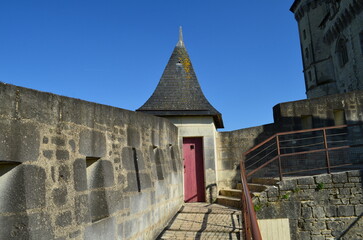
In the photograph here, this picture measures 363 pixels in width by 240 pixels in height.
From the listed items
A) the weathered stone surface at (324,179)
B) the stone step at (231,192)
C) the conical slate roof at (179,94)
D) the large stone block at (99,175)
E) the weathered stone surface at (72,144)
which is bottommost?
the stone step at (231,192)

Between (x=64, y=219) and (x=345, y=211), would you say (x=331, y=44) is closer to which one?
(x=345, y=211)

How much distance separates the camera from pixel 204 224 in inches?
220

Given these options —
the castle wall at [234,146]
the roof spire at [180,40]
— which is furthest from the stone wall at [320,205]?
the roof spire at [180,40]

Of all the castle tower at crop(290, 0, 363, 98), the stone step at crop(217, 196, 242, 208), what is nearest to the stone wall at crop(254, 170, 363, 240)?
the stone step at crop(217, 196, 242, 208)

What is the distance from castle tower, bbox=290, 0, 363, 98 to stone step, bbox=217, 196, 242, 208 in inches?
616

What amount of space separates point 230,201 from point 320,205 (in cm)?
199

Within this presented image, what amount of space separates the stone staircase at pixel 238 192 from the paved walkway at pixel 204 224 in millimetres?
256

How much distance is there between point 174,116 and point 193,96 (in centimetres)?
102

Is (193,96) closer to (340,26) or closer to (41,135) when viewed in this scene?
(41,135)

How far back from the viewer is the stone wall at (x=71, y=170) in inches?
94.5

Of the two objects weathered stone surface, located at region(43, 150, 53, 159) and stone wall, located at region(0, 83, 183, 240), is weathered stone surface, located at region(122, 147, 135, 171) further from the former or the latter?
weathered stone surface, located at region(43, 150, 53, 159)

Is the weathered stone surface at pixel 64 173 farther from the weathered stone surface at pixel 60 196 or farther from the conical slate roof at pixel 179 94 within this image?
the conical slate roof at pixel 179 94

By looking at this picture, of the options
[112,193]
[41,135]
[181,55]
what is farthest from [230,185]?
[41,135]

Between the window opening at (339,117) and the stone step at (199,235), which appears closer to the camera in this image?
the stone step at (199,235)
